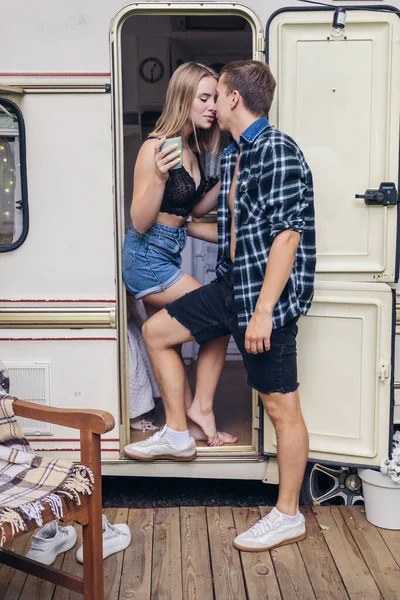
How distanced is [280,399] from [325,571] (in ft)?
2.48

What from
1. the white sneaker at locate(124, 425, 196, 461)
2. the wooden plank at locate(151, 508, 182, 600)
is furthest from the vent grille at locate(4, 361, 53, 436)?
the wooden plank at locate(151, 508, 182, 600)

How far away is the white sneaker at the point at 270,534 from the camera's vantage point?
3357 mm

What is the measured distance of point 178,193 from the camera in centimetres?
371

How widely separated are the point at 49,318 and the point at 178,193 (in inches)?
35.4

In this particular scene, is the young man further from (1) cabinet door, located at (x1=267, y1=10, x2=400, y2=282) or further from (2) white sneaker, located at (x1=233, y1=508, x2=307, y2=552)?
(1) cabinet door, located at (x1=267, y1=10, x2=400, y2=282)

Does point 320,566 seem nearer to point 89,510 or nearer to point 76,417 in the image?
point 89,510

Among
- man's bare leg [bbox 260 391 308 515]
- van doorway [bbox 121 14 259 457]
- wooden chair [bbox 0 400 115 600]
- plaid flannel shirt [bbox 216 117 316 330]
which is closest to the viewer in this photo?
wooden chair [bbox 0 400 115 600]

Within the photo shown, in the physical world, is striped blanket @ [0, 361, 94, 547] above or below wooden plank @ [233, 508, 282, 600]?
above

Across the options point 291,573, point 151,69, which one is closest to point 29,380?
point 291,573

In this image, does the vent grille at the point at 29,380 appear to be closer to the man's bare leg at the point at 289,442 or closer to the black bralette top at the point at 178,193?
the black bralette top at the point at 178,193

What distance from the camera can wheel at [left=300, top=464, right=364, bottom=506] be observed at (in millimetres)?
3871

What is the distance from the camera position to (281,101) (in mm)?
3553

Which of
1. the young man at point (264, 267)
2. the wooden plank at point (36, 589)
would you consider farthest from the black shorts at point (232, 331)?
the wooden plank at point (36, 589)

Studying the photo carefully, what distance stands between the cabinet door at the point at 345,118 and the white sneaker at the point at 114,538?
1541 millimetres
